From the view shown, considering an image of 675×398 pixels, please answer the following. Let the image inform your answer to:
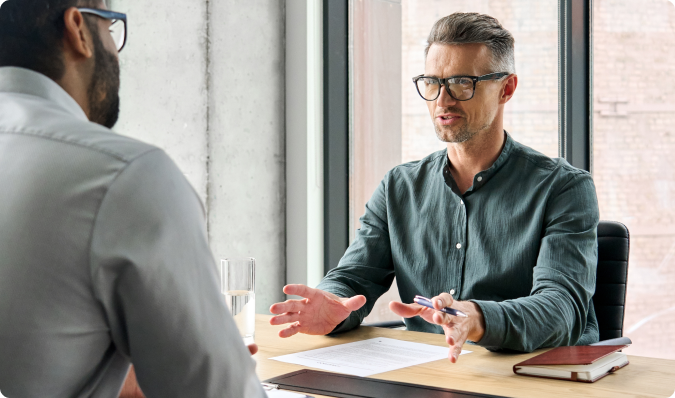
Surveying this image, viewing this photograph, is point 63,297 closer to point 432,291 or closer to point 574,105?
point 432,291

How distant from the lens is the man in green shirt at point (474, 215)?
1.76 m

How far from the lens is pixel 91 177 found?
0.62m

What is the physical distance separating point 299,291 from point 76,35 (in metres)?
0.92

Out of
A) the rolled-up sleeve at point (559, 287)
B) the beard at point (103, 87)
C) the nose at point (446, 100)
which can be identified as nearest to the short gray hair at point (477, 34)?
the nose at point (446, 100)

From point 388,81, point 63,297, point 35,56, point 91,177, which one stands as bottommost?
point 63,297

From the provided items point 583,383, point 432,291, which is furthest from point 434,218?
point 583,383

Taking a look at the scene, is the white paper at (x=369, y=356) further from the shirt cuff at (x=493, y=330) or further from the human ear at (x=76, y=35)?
the human ear at (x=76, y=35)

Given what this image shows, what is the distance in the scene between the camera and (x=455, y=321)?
54.8 inches

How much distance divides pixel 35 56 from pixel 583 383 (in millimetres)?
1051

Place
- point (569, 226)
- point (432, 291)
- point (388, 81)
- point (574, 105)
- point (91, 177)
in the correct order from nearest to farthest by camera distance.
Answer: point (91, 177)
point (569, 226)
point (432, 291)
point (574, 105)
point (388, 81)

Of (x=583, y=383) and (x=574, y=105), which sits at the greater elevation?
(x=574, y=105)

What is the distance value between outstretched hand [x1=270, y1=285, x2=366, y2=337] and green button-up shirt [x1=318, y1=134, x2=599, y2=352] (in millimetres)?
81

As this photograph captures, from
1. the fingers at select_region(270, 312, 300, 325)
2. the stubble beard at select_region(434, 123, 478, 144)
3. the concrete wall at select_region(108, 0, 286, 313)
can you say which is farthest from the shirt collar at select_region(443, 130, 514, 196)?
the concrete wall at select_region(108, 0, 286, 313)

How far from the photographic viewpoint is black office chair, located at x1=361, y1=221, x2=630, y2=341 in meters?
1.88
